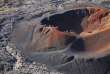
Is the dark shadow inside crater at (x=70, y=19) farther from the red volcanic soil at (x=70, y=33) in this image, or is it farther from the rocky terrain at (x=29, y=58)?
the rocky terrain at (x=29, y=58)

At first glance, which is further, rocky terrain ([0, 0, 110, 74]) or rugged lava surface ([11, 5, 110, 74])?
rugged lava surface ([11, 5, 110, 74])

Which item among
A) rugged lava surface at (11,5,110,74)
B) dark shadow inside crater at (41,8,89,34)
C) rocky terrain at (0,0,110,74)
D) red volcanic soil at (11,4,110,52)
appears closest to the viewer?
rocky terrain at (0,0,110,74)

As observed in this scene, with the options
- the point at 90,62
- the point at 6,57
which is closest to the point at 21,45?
the point at 6,57

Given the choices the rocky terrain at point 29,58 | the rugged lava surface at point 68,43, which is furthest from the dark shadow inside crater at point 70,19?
the rocky terrain at point 29,58

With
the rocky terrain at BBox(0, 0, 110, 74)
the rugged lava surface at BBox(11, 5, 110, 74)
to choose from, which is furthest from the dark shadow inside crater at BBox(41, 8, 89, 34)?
the rocky terrain at BBox(0, 0, 110, 74)

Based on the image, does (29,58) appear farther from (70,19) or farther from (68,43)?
(70,19)

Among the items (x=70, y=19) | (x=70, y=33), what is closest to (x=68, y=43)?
(x=70, y=33)

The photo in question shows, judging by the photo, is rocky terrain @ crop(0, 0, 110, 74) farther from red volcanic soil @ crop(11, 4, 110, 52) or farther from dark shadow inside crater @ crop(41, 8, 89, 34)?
dark shadow inside crater @ crop(41, 8, 89, 34)

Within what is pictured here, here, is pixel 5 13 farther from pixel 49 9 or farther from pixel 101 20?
pixel 101 20

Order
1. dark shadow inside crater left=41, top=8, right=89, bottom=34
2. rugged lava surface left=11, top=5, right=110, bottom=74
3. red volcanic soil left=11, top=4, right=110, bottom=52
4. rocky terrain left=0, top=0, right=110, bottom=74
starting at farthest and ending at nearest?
1. dark shadow inside crater left=41, top=8, right=89, bottom=34
2. red volcanic soil left=11, top=4, right=110, bottom=52
3. rugged lava surface left=11, top=5, right=110, bottom=74
4. rocky terrain left=0, top=0, right=110, bottom=74
